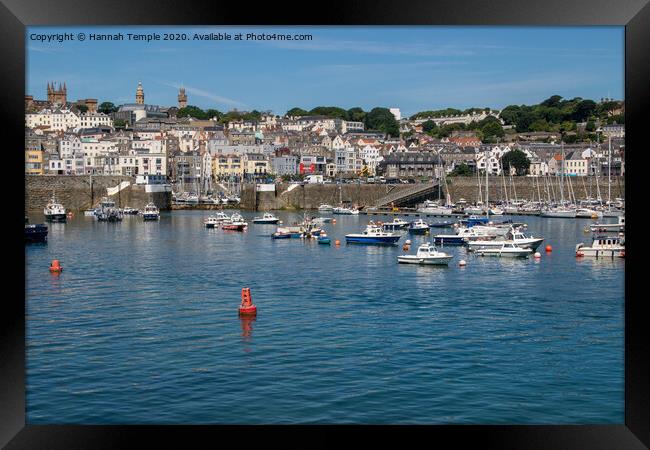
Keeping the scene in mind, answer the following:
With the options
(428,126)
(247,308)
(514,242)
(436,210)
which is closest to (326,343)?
(247,308)

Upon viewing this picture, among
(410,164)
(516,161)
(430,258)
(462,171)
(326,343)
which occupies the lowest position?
(326,343)

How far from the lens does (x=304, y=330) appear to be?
8.98 meters

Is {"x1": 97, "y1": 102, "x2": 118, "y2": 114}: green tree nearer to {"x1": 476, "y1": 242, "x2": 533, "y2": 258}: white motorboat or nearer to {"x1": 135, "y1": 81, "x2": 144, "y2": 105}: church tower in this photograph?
{"x1": 135, "y1": 81, "x2": 144, "y2": 105}: church tower

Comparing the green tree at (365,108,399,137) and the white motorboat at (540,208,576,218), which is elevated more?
the green tree at (365,108,399,137)

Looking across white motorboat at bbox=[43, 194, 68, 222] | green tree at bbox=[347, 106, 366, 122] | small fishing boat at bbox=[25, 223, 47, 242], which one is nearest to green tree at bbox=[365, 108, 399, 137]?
green tree at bbox=[347, 106, 366, 122]

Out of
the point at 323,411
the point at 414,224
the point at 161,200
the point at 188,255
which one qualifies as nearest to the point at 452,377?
the point at 323,411

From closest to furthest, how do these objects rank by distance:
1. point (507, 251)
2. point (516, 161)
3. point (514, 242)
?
point (507, 251) < point (514, 242) < point (516, 161)

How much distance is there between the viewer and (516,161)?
Answer: 4394 cm

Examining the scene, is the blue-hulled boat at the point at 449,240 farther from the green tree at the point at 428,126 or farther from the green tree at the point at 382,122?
the green tree at the point at 428,126

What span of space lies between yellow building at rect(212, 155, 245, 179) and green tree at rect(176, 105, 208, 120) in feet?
26.1

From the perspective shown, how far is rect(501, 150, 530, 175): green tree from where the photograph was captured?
43.8 metres

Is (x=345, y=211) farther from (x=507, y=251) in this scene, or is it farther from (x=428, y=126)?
(x=428, y=126)
